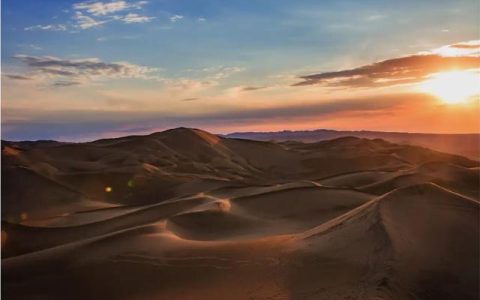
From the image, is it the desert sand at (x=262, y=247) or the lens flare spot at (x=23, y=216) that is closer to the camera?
the desert sand at (x=262, y=247)

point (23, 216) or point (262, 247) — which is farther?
point (23, 216)

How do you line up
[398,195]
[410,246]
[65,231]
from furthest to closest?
[65,231] < [398,195] < [410,246]

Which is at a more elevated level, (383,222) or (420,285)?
(383,222)

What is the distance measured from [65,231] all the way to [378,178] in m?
10.8

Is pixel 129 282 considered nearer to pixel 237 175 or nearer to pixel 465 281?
pixel 465 281

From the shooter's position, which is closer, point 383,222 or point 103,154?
point 383,222

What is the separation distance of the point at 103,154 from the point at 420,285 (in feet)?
83.3

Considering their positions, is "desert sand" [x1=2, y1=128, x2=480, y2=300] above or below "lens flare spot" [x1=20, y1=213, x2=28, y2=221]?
above

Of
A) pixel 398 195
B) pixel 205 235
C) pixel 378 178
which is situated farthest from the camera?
pixel 378 178

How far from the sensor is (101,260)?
7418 mm

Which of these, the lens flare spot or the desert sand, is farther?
the lens flare spot

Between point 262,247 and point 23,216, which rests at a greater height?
point 262,247

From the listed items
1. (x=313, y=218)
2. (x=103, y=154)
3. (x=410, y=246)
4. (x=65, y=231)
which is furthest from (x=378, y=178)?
(x=103, y=154)

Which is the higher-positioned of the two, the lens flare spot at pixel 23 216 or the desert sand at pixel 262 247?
the desert sand at pixel 262 247
